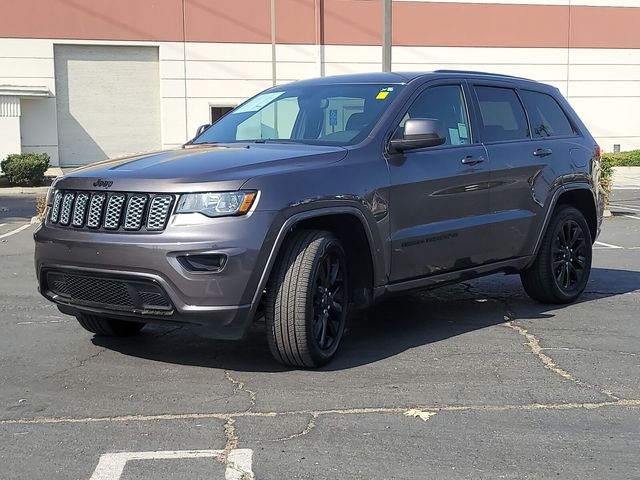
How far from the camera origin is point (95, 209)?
16.8 ft

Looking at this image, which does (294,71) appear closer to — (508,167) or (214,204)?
(508,167)

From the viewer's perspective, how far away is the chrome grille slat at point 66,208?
527cm

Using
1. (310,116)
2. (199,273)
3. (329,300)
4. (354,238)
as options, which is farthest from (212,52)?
(199,273)

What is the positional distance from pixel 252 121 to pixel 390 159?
1284 millimetres

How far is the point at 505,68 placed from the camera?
35.6 meters

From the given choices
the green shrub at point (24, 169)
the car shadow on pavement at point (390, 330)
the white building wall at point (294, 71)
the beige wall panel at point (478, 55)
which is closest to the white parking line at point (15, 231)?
the car shadow on pavement at point (390, 330)

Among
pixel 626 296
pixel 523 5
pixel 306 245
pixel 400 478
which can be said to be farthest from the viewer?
pixel 523 5

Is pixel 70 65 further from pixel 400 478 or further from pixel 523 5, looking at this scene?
pixel 400 478

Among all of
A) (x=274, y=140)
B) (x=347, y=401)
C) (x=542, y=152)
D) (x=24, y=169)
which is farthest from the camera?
(x=24, y=169)

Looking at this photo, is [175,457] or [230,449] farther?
[230,449]

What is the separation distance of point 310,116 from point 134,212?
5.84 feet

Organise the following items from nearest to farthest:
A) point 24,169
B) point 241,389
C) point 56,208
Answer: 1. point 241,389
2. point 56,208
3. point 24,169

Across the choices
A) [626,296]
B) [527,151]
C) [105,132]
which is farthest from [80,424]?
[105,132]

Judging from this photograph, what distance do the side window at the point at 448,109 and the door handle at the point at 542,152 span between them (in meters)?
0.81
